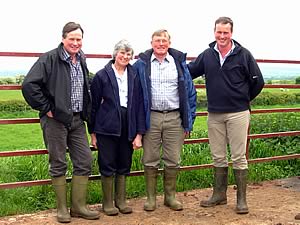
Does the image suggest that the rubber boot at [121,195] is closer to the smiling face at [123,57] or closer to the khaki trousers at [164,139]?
the khaki trousers at [164,139]

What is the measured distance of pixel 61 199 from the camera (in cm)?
479

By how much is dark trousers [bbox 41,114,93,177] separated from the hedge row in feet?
5.25

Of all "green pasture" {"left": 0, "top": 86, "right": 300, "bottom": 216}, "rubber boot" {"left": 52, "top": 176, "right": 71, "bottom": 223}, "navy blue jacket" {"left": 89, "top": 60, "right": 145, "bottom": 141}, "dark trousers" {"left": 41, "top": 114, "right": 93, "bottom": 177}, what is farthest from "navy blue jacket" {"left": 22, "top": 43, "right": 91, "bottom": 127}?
"green pasture" {"left": 0, "top": 86, "right": 300, "bottom": 216}

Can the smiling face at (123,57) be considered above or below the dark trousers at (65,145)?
above

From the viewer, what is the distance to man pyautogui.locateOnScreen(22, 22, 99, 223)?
4414mm

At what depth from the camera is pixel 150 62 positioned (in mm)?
4918

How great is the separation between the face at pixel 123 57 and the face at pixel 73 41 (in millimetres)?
376

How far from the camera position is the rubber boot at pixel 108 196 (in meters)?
4.94

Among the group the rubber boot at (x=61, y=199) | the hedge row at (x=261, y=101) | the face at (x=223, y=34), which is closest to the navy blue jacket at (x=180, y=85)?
the face at (x=223, y=34)

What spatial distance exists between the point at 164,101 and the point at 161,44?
0.53m

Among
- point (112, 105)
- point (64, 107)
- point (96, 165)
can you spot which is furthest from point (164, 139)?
point (96, 165)

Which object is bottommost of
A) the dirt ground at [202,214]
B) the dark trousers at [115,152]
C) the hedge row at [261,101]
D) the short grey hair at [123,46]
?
the dirt ground at [202,214]

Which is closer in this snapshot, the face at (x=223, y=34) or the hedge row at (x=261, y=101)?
the face at (x=223, y=34)

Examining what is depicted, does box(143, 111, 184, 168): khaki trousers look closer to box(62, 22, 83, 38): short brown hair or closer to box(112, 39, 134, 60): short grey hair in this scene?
box(112, 39, 134, 60): short grey hair
